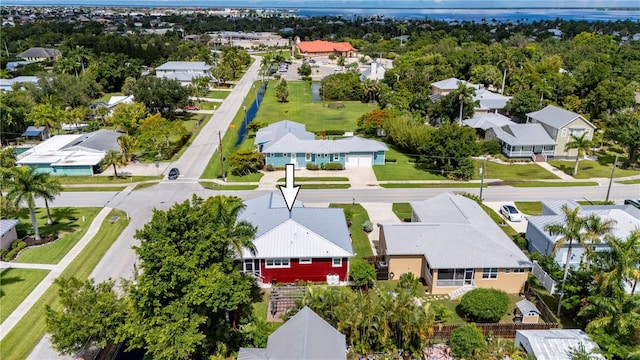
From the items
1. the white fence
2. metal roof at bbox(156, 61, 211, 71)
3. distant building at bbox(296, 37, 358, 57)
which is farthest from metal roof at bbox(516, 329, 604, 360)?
distant building at bbox(296, 37, 358, 57)

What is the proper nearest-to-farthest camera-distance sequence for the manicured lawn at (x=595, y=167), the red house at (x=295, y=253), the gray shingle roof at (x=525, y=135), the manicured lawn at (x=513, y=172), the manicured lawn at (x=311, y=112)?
1. the red house at (x=295, y=253)
2. the manicured lawn at (x=513, y=172)
3. the manicured lawn at (x=595, y=167)
4. the gray shingle roof at (x=525, y=135)
5. the manicured lawn at (x=311, y=112)

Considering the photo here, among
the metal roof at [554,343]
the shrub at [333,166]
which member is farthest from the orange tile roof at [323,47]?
the metal roof at [554,343]

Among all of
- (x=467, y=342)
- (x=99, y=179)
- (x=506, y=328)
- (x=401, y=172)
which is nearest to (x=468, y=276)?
(x=506, y=328)

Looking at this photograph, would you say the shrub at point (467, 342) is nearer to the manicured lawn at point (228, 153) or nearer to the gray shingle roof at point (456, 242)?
the gray shingle roof at point (456, 242)

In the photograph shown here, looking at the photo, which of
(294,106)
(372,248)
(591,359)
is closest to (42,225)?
(372,248)

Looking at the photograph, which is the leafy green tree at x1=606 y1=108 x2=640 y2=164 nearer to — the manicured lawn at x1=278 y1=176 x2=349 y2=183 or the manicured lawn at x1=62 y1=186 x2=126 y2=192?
the manicured lawn at x1=278 y1=176 x2=349 y2=183
